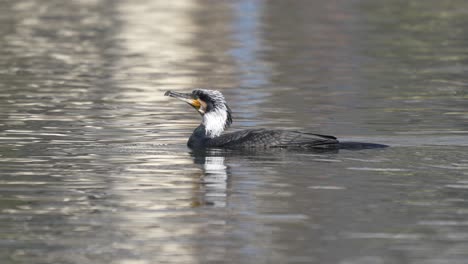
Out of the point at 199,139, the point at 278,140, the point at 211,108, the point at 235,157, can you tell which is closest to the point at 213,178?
the point at 235,157

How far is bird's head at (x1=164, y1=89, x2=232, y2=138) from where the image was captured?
18.9 metres

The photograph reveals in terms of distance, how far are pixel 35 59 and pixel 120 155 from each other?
18905mm

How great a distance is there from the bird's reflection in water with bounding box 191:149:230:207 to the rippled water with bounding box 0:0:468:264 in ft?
0.11

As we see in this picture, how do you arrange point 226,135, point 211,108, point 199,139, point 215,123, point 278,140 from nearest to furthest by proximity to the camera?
1. point 278,140
2. point 226,135
3. point 199,139
4. point 215,123
5. point 211,108

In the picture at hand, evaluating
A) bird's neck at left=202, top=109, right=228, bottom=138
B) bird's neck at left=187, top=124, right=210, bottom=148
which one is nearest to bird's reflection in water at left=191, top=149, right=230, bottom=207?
bird's neck at left=187, top=124, right=210, bottom=148

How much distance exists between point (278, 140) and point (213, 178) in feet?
7.08

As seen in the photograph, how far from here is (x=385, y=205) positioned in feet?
45.5

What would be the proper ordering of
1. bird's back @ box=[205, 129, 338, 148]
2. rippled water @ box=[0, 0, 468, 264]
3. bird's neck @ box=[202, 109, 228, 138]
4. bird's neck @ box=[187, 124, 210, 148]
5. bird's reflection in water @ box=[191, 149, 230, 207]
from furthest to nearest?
bird's neck @ box=[202, 109, 228, 138]
bird's neck @ box=[187, 124, 210, 148]
bird's back @ box=[205, 129, 338, 148]
bird's reflection in water @ box=[191, 149, 230, 207]
rippled water @ box=[0, 0, 468, 264]

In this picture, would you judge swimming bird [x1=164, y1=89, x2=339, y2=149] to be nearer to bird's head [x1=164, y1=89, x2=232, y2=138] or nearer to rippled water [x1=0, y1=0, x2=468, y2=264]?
bird's head [x1=164, y1=89, x2=232, y2=138]

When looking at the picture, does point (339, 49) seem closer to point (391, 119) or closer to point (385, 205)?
point (391, 119)

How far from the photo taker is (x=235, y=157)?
58.1 ft

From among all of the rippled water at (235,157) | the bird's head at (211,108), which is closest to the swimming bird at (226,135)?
the bird's head at (211,108)

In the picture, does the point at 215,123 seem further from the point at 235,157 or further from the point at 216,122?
the point at 235,157

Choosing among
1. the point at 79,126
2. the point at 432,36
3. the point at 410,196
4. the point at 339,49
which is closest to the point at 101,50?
the point at 339,49
